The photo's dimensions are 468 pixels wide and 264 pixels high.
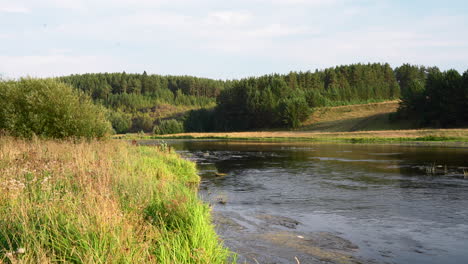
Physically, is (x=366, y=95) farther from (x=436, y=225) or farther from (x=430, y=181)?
(x=436, y=225)

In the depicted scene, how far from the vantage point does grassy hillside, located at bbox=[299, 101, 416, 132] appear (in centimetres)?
8544

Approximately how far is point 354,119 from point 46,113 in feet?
255

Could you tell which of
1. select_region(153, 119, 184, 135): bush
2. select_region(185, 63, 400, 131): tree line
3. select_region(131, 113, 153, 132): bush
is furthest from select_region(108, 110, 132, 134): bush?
select_region(185, 63, 400, 131): tree line

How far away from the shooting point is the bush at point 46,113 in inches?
1080

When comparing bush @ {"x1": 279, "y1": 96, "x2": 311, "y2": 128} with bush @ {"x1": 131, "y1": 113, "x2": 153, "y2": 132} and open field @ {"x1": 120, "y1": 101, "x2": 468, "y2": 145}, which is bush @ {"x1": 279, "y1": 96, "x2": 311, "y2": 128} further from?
bush @ {"x1": 131, "y1": 113, "x2": 153, "y2": 132}

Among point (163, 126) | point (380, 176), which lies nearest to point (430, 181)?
point (380, 176)

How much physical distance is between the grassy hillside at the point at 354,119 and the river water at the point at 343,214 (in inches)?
2373

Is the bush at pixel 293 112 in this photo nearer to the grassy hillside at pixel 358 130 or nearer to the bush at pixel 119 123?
the grassy hillside at pixel 358 130

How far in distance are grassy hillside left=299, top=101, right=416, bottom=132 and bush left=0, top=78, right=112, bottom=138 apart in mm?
65405

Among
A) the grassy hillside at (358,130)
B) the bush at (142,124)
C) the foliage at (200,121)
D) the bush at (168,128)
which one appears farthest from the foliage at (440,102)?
the bush at (142,124)

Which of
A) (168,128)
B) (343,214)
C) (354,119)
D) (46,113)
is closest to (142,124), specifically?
(168,128)

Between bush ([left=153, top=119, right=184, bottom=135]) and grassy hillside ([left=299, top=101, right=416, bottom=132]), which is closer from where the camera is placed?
grassy hillside ([left=299, top=101, right=416, bottom=132])

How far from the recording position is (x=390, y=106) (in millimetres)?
99188

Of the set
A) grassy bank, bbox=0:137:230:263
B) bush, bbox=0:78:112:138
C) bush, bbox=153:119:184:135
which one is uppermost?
bush, bbox=0:78:112:138
